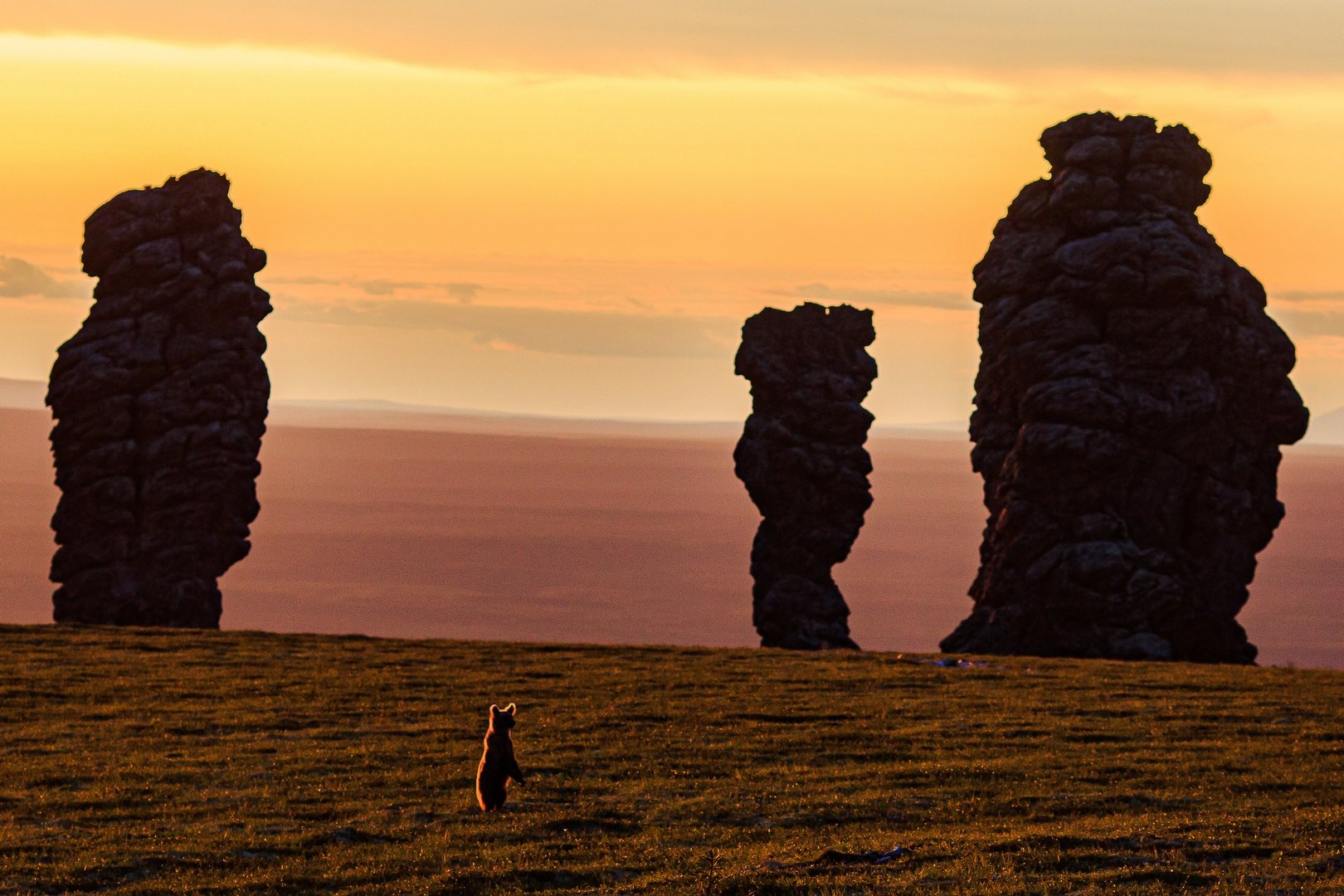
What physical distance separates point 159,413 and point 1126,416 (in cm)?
4492

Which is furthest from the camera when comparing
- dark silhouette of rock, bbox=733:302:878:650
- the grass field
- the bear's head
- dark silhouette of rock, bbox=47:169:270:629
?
dark silhouette of rock, bbox=733:302:878:650

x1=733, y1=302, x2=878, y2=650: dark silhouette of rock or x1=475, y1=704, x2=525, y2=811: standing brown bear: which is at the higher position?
x1=733, y1=302, x2=878, y2=650: dark silhouette of rock

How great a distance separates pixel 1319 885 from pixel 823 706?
→ 75.1 ft

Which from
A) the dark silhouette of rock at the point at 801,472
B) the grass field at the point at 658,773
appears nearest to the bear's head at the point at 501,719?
the grass field at the point at 658,773

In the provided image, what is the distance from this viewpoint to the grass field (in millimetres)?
26844

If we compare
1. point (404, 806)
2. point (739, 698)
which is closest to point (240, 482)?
point (739, 698)

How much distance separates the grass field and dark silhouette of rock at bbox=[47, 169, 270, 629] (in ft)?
50.2

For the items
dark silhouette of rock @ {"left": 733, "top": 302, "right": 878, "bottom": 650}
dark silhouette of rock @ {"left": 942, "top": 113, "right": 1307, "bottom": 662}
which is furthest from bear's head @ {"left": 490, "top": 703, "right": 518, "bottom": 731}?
dark silhouette of rock @ {"left": 733, "top": 302, "right": 878, "bottom": 650}

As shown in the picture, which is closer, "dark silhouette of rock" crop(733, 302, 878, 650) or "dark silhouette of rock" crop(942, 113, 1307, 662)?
"dark silhouette of rock" crop(942, 113, 1307, 662)

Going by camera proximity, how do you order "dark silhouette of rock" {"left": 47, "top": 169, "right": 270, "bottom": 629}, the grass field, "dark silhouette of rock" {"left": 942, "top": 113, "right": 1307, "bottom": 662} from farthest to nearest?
"dark silhouette of rock" {"left": 47, "top": 169, "right": 270, "bottom": 629}, "dark silhouette of rock" {"left": 942, "top": 113, "right": 1307, "bottom": 662}, the grass field

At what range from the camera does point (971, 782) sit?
116 feet

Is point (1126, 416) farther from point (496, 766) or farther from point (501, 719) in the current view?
point (496, 766)

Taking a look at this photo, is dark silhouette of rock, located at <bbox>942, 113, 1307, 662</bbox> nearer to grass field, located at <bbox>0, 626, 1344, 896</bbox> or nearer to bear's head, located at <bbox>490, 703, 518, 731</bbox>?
grass field, located at <bbox>0, 626, 1344, 896</bbox>

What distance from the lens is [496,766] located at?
31.5m
